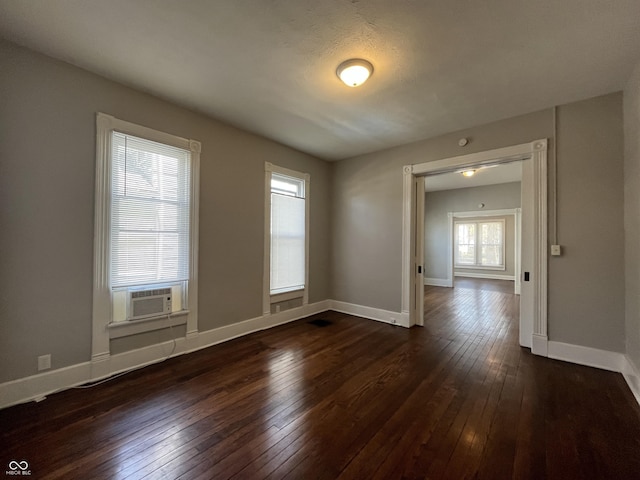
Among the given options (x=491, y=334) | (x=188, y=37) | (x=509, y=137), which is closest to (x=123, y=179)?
(x=188, y=37)

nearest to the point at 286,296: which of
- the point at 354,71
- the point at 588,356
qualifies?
the point at 354,71

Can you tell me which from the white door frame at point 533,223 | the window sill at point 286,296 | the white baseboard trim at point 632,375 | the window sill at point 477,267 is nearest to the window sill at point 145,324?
the window sill at point 286,296

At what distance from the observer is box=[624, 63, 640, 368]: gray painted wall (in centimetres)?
229

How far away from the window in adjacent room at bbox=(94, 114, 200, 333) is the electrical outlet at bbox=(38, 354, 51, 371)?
1.55 feet

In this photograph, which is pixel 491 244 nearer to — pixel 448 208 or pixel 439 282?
pixel 448 208

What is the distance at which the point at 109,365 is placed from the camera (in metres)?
2.56

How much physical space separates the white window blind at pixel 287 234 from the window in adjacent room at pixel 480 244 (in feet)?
24.1

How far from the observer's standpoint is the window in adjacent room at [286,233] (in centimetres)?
412

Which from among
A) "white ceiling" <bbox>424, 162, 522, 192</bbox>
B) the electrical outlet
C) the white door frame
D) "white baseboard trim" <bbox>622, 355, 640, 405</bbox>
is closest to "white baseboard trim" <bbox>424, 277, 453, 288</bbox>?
"white ceiling" <bbox>424, 162, 522, 192</bbox>

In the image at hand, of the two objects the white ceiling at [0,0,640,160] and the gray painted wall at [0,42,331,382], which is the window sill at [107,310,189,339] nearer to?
the gray painted wall at [0,42,331,382]

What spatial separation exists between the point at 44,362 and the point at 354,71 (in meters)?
3.58

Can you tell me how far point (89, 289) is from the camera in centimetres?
246

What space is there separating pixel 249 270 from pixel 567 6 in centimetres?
384

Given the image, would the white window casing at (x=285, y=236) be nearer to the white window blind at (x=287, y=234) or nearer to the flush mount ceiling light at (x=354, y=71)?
the white window blind at (x=287, y=234)
